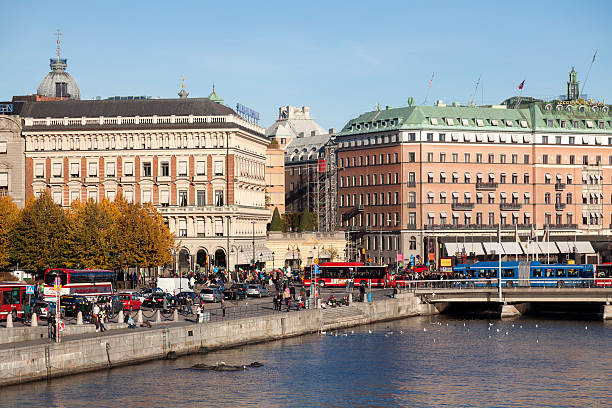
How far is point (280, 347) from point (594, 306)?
156 ft

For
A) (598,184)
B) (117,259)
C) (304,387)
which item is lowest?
(304,387)

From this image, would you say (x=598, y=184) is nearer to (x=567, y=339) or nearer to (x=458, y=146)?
(x=458, y=146)

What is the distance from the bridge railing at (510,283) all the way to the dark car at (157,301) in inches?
1094

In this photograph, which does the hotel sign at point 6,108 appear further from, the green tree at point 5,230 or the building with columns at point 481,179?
the building with columns at point 481,179

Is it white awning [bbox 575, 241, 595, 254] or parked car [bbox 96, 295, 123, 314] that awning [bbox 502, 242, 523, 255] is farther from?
parked car [bbox 96, 295, 123, 314]

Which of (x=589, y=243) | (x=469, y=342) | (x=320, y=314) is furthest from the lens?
(x=589, y=243)

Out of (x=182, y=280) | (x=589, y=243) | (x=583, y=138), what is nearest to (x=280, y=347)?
(x=182, y=280)

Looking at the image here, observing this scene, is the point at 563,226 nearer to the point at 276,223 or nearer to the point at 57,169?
the point at 276,223

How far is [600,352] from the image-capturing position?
90.6 metres

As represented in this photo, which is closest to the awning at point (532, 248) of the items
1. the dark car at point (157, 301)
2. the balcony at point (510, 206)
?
the balcony at point (510, 206)

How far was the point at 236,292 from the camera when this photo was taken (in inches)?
4673

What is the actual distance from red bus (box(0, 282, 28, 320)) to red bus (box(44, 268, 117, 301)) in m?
5.39

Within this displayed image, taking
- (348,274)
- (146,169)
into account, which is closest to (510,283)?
(348,274)

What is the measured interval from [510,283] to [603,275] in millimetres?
16400
